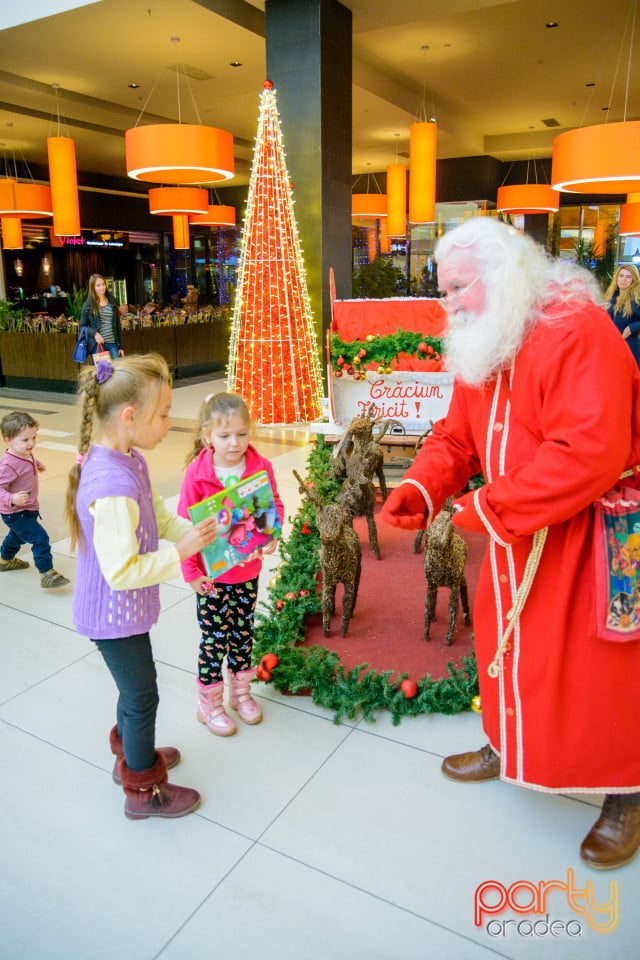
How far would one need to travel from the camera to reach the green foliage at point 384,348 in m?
5.20

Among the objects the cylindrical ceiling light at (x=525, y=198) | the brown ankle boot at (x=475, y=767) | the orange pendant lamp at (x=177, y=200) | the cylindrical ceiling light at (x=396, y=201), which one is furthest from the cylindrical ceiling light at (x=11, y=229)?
the brown ankle boot at (x=475, y=767)

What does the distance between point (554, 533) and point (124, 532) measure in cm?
115

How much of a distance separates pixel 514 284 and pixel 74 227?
952 cm

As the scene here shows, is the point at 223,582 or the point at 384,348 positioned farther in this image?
the point at 384,348

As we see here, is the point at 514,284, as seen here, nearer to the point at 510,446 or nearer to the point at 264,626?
the point at 510,446

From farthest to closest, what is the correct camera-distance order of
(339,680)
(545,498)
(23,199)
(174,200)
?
(23,199) < (174,200) < (339,680) < (545,498)

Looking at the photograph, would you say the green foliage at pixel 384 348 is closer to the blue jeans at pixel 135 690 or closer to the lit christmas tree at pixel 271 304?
the lit christmas tree at pixel 271 304

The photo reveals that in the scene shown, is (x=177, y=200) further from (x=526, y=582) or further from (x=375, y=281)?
(x=526, y=582)

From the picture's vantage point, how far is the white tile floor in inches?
70.3

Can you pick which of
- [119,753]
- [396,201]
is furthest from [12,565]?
[396,201]

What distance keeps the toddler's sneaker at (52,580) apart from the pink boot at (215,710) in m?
1.64

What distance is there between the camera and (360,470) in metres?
4.12

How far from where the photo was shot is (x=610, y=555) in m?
1.81

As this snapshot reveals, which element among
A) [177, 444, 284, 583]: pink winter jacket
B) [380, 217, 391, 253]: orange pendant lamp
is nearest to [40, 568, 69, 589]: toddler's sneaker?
[177, 444, 284, 583]: pink winter jacket
